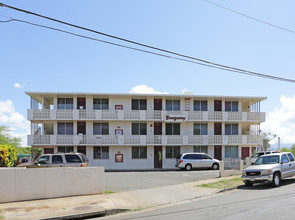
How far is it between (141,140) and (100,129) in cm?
458

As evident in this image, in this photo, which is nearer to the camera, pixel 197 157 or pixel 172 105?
pixel 197 157

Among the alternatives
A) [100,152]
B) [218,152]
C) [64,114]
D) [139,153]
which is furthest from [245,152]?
[64,114]


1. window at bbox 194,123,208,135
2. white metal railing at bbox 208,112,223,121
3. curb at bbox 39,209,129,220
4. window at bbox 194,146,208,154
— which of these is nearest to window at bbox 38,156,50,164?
curb at bbox 39,209,129,220

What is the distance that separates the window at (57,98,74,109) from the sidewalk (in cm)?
1819

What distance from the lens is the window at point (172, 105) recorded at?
30875 millimetres

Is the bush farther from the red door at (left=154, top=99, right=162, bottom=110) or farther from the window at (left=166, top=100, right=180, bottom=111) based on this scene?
the window at (left=166, top=100, right=180, bottom=111)

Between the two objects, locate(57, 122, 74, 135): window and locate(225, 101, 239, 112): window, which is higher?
locate(225, 101, 239, 112): window

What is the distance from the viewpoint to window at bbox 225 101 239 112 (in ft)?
105

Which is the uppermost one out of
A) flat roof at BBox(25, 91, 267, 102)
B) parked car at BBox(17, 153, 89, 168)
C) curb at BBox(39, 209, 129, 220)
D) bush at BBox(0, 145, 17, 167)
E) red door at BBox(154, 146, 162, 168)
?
flat roof at BBox(25, 91, 267, 102)

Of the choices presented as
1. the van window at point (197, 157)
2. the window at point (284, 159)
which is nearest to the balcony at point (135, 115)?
the van window at point (197, 157)

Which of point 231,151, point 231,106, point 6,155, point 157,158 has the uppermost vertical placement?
point 231,106

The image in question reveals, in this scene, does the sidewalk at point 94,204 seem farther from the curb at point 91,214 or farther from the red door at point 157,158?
the red door at point 157,158

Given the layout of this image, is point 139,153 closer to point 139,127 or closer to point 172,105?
point 139,127

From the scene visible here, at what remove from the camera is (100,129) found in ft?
97.5
